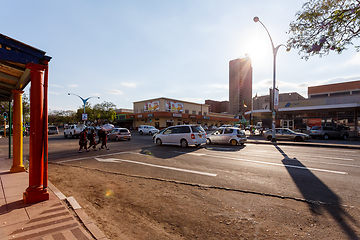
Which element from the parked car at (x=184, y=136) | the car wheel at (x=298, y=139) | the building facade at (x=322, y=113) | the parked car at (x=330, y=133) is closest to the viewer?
the parked car at (x=184, y=136)

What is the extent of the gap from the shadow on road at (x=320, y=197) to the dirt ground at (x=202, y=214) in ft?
0.06

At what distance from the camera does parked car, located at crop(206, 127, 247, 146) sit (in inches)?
654

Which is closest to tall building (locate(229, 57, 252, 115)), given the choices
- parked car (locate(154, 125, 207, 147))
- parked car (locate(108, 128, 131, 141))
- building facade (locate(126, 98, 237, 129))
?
building facade (locate(126, 98, 237, 129))

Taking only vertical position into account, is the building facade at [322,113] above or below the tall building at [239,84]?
below

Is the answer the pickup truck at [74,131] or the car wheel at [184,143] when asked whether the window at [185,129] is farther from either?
the pickup truck at [74,131]

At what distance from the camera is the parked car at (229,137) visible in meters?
→ 16.6

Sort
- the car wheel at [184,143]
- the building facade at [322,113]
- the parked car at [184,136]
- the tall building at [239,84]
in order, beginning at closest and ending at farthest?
the parked car at [184,136] → the car wheel at [184,143] → the building facade at [322,113] → the tall building at [239,84]

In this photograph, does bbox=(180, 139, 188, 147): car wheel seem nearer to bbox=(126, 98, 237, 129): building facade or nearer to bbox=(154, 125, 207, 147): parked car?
bbox=(154, 125, 207, 147): parked car

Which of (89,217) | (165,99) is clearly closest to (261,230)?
(89,217)

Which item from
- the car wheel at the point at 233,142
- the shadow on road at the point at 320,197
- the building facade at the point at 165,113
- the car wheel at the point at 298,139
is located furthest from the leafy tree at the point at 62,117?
the shadow on road at the point at 320,197

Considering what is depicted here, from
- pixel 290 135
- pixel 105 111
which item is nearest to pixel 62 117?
pixel 105 111

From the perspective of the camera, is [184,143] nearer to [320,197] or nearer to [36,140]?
[320,197]

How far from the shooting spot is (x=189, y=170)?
7977 mm

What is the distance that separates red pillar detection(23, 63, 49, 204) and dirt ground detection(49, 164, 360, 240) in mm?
1030
